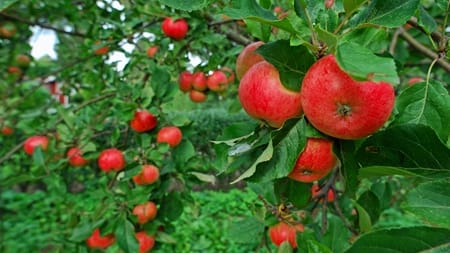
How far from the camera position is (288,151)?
1.97 feet

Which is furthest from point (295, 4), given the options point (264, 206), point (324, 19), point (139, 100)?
point (139, 100)

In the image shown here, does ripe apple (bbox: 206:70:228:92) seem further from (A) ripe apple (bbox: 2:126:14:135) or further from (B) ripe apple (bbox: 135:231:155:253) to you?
(A) ripe apple (bbox: 2:126:14:135)

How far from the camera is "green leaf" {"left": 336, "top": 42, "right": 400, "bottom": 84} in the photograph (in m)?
0.43

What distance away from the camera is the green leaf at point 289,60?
1.97 feet

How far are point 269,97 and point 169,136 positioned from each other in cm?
70

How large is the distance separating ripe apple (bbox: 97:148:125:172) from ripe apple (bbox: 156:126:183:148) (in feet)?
0.47

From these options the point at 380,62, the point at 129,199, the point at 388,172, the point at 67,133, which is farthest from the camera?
the point at 67,133

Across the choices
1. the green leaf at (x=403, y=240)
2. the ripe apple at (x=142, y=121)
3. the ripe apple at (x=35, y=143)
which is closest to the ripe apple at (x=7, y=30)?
the ripe apple at (x=35, y=143)

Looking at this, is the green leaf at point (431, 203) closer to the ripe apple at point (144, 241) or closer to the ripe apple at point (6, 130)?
the ripe apple at point (144, 241)

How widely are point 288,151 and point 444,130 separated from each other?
9.1 inches

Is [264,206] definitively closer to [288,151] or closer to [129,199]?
[129,199]

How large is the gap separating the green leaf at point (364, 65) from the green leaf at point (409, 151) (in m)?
0.17

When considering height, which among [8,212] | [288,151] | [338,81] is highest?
[338,81]

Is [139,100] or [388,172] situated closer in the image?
[388,172]
